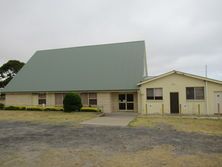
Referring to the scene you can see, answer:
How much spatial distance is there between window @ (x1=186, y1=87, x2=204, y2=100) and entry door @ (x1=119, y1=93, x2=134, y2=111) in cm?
583

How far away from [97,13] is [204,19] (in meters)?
9.99

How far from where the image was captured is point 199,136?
34.2 feet

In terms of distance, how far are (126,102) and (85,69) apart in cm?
683

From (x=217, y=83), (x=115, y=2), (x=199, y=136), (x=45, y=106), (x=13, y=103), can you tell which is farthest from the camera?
(x=13, y=103)

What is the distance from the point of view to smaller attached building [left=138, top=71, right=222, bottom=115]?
19328 millimetres

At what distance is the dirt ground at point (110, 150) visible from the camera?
21.3 ft

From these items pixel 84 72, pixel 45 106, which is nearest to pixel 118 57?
pixel 84 72

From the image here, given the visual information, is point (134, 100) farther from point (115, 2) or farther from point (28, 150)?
point (28, 150)

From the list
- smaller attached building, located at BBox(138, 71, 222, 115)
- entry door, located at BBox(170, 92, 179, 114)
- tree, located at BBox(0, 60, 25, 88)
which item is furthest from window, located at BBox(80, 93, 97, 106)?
tree, located at BBox(0, 60, 25, 88)

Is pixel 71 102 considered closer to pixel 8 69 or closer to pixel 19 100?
pixel 19 100

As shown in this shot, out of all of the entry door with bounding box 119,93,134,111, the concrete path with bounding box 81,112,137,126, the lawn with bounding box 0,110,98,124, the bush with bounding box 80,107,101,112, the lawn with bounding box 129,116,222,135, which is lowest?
the concrete path with bounding box 81,112,137,126

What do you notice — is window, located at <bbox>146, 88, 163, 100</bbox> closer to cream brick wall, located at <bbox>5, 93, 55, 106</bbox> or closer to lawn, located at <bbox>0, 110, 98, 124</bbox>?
lawn, located at <bbox>0, 110, 98, 124</bbox>

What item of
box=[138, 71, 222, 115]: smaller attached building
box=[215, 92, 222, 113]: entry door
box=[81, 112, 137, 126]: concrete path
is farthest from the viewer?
box=[138, 71, 222, 115]: smaller attached building

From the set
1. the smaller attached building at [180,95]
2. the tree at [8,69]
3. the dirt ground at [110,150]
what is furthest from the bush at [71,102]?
the tree at [8,69]
